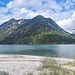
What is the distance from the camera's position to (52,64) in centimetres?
2194

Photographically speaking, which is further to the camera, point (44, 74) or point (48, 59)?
point (48, 59)

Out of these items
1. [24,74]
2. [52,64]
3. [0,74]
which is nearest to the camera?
[0,74]

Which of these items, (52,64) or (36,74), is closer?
(36,74)

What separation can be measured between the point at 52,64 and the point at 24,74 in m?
4.10

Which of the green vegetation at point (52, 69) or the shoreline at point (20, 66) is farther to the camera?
the shoreline at point (20, 66)

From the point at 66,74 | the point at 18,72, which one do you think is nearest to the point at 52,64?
the point at 66,74

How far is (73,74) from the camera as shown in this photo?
66.3 ft

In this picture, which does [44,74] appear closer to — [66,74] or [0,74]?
[66,74]

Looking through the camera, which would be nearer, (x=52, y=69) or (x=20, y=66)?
(x=52, y=69)

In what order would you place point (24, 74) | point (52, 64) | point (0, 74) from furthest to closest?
point (52, 64)
point (24, 74)
point (0, 74)

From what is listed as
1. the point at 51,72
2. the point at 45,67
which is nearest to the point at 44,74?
the point at 51,72

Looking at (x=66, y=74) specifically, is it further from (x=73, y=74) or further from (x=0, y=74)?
(x=0, y=74)

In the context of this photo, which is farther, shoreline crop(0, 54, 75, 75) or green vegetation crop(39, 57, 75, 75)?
shoreline crop(0, 54, 75, 75)

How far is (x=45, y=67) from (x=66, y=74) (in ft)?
10.4
